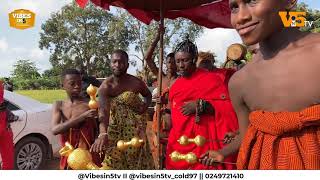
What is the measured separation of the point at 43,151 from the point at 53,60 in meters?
33.7

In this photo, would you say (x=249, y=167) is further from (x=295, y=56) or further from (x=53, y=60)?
(x=53, y=60)

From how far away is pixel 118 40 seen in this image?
96.4 ft

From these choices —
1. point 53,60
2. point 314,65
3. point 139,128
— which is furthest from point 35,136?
point 53,60

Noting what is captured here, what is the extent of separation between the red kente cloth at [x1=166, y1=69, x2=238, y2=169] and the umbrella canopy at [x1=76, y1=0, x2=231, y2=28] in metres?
0.91

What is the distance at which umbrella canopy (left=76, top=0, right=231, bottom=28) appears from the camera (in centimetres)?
429

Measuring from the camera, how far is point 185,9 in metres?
4.52

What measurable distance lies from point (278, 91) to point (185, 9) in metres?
3.01

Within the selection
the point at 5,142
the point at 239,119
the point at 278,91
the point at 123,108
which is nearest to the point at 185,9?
the point at 123,108

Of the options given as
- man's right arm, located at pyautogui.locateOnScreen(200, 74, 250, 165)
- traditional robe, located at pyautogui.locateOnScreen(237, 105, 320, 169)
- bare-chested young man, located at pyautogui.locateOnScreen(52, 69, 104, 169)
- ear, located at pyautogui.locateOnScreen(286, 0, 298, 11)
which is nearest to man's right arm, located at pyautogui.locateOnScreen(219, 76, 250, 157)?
man's right arm, located at pyautogui.locateOnScreen(200, 74, 250, 165)

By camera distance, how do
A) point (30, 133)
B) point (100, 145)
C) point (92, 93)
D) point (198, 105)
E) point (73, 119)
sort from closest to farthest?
point (92, 93) < point (100, 145) < point (73, 119) < point (198, 105) < point (30, 133)

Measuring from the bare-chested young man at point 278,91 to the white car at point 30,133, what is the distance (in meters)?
4.77

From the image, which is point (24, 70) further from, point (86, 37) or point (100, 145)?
point (100, 145)

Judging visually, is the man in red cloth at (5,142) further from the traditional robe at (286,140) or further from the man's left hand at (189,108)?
the traditional robe at (286,140)

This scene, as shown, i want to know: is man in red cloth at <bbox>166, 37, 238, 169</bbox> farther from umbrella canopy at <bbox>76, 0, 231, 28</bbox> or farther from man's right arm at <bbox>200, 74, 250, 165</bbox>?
man's right arm at <bbox>200, 74, 250, 165</bbox>
